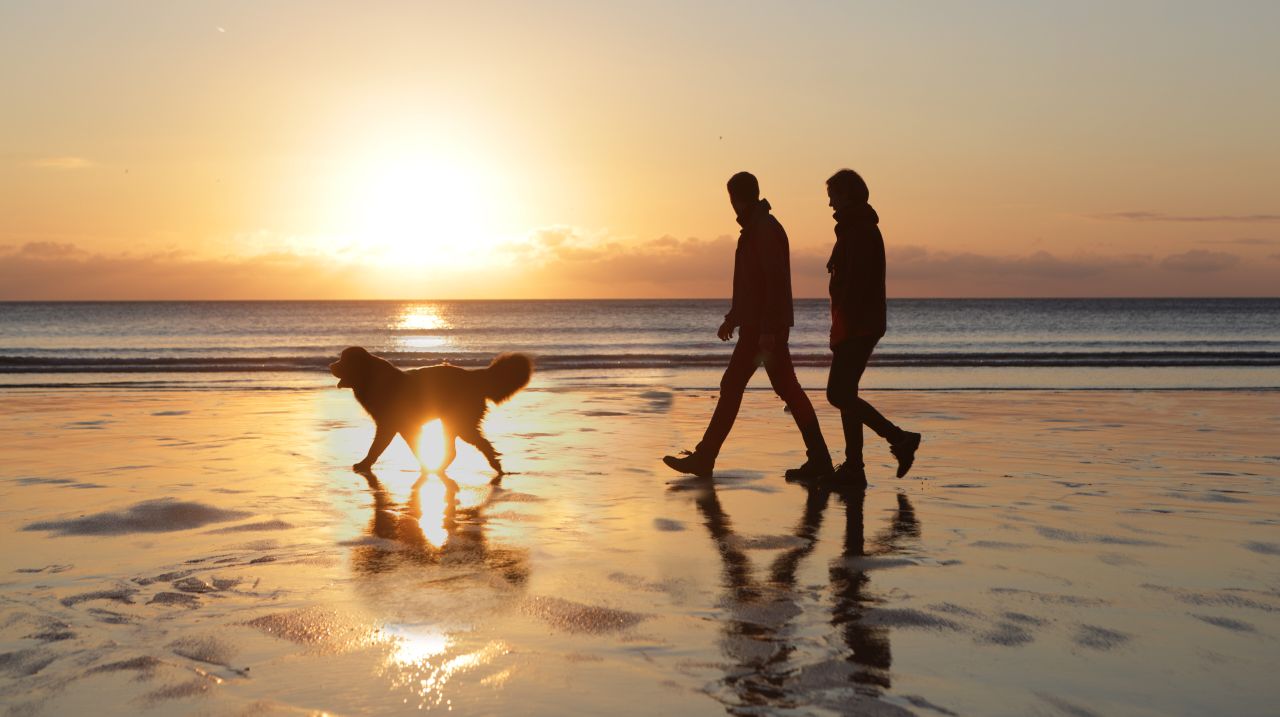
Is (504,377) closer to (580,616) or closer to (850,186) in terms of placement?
(850,186)

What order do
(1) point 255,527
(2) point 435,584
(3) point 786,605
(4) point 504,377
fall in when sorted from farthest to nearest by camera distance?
(4) point 504,377, (1) point 255,527, (2) point 435,584, (3) point 786,605

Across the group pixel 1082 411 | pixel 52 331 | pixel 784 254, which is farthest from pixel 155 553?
pixel 52 331

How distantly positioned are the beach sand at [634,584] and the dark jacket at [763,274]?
1.18m

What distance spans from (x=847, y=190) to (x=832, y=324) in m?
1.00

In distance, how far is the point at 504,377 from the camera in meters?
8.01

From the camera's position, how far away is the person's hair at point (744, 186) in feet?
24.6

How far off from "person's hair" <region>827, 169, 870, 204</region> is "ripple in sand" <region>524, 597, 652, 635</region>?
400 centimetres

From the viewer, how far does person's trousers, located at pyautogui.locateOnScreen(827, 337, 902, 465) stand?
7.00 m

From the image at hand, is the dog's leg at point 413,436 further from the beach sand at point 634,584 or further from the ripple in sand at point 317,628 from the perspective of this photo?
the ripple in sand at point 317,628

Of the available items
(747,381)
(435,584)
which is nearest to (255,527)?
(435,584)

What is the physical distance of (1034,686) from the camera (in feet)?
10.5

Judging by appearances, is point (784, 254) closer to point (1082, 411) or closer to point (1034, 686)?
point (1034, 686)

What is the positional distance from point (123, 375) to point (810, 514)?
63.4 ft

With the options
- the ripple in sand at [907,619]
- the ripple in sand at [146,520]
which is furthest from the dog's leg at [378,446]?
the ripple in sand at [907,619]
